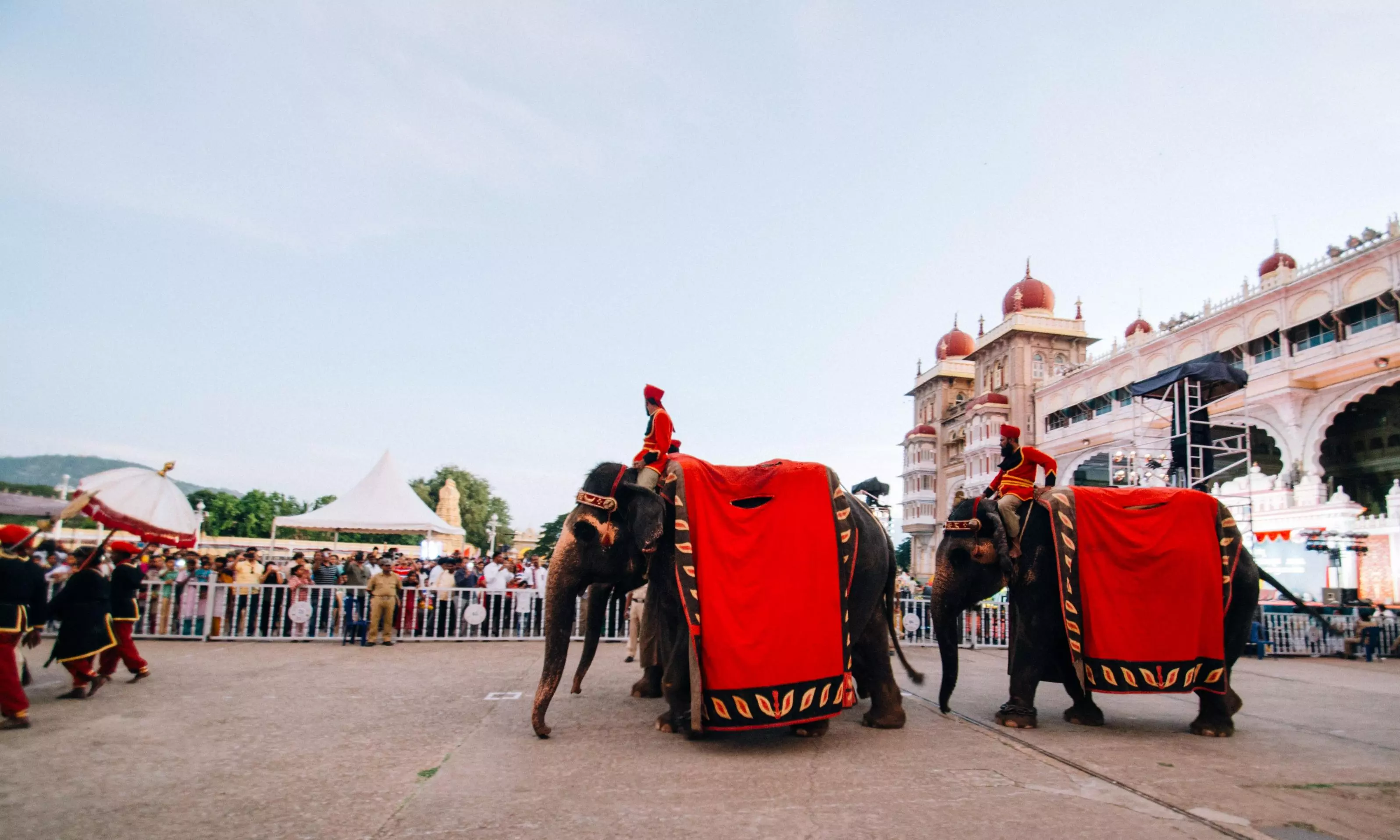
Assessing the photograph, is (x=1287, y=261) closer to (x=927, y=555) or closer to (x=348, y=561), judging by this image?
(x=927, y=555)

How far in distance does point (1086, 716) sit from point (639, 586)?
385cm

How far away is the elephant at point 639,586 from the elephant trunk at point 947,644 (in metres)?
0.71

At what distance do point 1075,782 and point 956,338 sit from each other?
6149 centimetres

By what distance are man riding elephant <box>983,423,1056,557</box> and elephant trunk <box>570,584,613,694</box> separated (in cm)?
334

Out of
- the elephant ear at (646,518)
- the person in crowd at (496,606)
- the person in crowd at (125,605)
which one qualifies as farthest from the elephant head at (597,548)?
the person in crowd at (496,606)

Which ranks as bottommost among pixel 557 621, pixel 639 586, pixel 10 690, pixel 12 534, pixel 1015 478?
pixel 10 690

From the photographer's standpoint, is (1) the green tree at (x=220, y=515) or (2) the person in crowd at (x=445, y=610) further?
(1) the green tree at (x=220, y=515)

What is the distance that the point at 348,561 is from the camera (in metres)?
13.9

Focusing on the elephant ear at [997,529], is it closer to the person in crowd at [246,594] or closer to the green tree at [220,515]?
the person in crowd at [246,594]

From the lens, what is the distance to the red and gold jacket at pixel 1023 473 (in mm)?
6551

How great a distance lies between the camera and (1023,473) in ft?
21.9

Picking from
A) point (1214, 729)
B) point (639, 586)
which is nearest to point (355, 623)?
point (639, 586)

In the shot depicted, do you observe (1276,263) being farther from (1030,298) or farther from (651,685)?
(651,685)

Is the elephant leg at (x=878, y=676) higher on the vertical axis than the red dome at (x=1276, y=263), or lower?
lower
